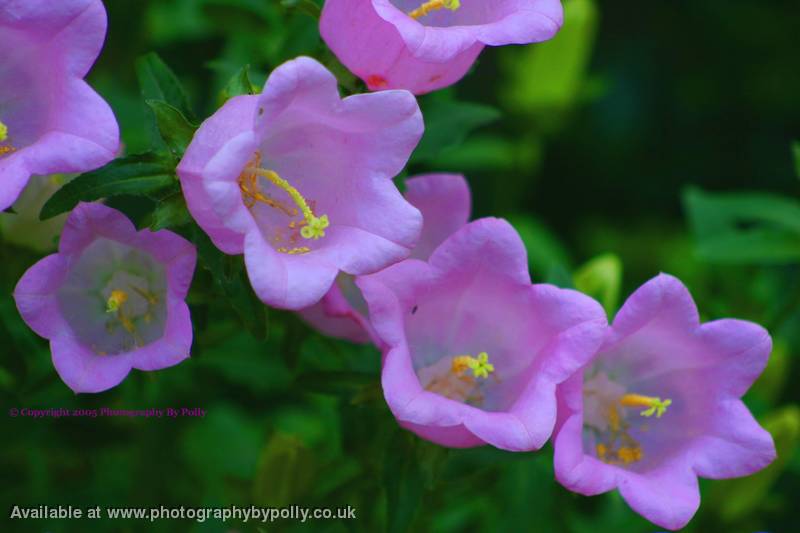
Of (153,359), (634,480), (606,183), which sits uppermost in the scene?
(153,359)

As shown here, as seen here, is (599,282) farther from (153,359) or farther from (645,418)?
(153,359)

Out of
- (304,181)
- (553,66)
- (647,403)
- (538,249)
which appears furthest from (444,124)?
(553,66)

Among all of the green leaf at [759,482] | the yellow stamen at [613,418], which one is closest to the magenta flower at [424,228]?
the yellow stamen at [613,418]

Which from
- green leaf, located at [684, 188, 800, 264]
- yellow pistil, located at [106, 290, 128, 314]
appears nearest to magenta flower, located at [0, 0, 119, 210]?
yellow pistil, located at [106, 290, 128, 314]

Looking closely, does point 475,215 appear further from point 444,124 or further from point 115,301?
point 115,301

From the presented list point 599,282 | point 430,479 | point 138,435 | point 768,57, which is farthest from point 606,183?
point 430,479

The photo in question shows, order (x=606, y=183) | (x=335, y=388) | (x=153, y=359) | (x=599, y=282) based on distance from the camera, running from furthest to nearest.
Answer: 1. (x=606, y=183)
2. (x=599, y=282)
3. (x=335, y=388)
4. (x=153, y=359)

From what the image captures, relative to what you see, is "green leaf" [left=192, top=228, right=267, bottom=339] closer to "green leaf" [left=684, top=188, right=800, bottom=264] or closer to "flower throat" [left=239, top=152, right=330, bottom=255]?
"flower throat" [left=239, top=152, right=330, bottom=255]
